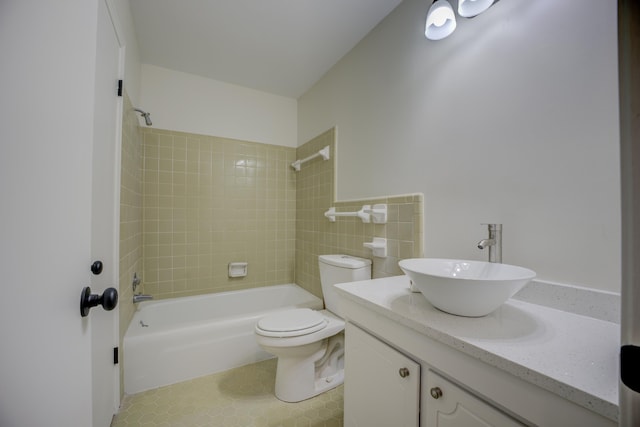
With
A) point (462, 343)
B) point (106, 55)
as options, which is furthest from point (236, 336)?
point (106, 55)

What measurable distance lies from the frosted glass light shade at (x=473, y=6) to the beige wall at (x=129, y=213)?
182 cm

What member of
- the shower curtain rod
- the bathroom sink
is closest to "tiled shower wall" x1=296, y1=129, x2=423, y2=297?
the shower curtain rod

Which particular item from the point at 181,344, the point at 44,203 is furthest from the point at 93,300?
the point at 181,344

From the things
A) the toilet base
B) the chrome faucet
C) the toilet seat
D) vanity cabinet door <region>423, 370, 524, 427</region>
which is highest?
the chrome faucet

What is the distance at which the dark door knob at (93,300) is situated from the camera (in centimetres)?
70

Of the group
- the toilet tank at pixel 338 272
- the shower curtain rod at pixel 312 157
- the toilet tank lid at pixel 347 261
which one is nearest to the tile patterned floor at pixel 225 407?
the toilet tank at pixel 338 272

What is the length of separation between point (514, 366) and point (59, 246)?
1151 millimetres

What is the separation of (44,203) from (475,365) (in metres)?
1.18

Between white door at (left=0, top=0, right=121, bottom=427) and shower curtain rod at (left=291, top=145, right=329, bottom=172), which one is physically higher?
shower curtain rod at (left=291, top=145, right=329, bottom=172)

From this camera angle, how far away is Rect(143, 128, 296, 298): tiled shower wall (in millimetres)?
2193

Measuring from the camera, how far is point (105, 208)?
1.15 meters

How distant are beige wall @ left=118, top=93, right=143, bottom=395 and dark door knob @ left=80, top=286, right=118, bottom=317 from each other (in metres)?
0.80

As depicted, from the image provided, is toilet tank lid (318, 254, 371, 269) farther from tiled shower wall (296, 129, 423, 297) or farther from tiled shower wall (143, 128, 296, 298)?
tiled shower wall (143, 128, 296, 298)

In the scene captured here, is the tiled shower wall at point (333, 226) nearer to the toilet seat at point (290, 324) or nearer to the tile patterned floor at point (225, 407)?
the toilet seat at point (290, 324)
